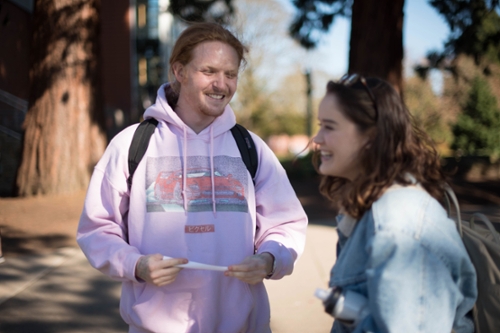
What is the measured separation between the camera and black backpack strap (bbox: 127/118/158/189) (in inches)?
86.7

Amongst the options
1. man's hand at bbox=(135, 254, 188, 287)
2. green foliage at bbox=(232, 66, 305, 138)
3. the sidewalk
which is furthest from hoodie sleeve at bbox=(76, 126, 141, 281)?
green foliage at bbox=(232, 66, 305, 138)

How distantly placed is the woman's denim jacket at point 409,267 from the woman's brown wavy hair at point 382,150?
0.04m

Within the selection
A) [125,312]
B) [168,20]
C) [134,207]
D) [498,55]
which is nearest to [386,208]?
[134,207]

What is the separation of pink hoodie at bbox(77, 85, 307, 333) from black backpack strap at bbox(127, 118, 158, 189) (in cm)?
2

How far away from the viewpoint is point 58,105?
9.14m

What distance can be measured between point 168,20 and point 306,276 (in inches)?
1042

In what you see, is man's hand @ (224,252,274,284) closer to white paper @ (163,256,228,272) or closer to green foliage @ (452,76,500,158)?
white paper @ (163,256,228,272)

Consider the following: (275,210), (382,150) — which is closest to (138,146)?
(275,210)

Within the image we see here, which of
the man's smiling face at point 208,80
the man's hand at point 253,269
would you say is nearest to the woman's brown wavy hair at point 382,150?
the man's hand at point 253,269

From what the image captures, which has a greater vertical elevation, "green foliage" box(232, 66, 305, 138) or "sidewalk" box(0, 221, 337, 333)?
"green foliage" box(232, 66, 305, 138)

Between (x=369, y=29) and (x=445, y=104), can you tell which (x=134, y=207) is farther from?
(x=445, y=104)

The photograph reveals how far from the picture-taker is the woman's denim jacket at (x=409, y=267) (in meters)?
1.38

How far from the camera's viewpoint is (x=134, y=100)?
26656mm

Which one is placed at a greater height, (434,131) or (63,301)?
(434,131)
